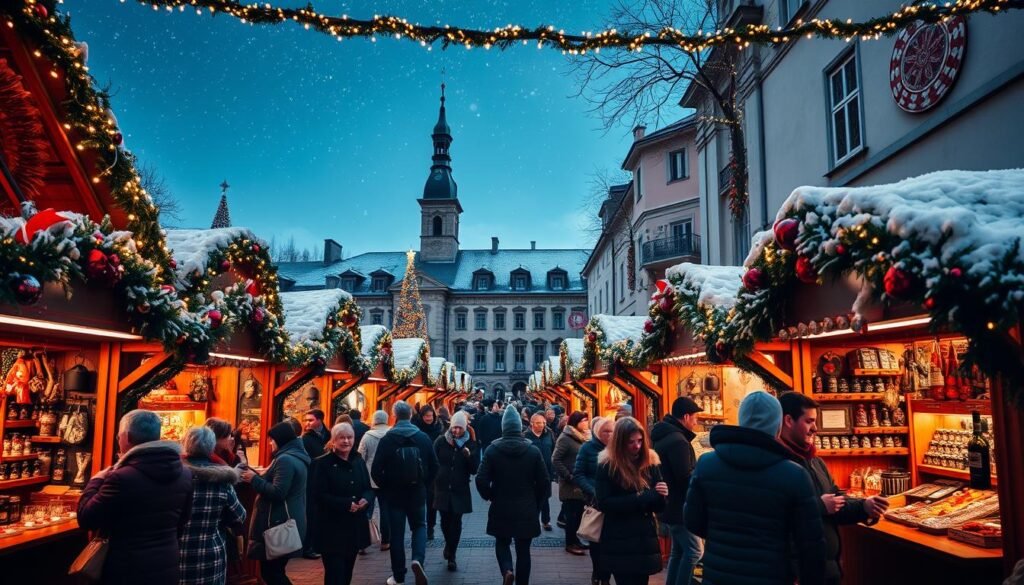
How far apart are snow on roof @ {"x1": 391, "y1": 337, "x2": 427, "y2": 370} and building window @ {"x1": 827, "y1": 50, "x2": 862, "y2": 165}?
36.6ft

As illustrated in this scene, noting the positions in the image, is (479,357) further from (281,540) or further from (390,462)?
(281,540)

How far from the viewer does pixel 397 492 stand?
7.73 m

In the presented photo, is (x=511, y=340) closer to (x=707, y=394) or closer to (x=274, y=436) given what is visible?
(x=707, y=394)

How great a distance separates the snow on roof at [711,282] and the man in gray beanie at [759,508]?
3506 mm

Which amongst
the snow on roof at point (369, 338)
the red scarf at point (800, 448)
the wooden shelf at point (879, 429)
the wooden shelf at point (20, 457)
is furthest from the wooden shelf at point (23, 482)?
the wooden shelf at point (879, 429)

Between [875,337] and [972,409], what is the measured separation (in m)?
1.03

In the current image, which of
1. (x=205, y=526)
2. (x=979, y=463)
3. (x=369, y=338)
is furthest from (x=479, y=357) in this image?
(x=205, y=526)

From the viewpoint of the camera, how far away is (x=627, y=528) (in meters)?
5.45

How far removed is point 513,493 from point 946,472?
4.20 m

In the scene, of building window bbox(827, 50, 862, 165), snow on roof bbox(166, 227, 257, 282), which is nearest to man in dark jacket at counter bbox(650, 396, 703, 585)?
snow on roof bbox(166, 227, 257, 282)

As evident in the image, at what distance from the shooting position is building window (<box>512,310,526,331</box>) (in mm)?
65688

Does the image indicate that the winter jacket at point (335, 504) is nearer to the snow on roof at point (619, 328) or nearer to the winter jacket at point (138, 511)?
the winter jacket at point (138, 511)

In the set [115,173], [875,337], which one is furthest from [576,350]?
[115,173]

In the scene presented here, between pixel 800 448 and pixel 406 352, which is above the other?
pixel 406 352
